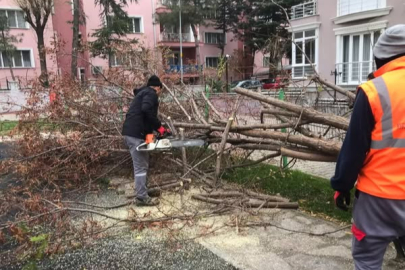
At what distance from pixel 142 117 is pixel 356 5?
686 inches

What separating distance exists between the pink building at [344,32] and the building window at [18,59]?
832 inches

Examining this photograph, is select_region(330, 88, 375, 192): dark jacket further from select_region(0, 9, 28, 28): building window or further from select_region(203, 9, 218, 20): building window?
select_region(203, 9, 218, 20): building window

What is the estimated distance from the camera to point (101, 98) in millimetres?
6457

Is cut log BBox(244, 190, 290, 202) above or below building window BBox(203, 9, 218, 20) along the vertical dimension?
below

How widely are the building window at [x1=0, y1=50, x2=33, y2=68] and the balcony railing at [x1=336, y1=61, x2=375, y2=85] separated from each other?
75.7 feet

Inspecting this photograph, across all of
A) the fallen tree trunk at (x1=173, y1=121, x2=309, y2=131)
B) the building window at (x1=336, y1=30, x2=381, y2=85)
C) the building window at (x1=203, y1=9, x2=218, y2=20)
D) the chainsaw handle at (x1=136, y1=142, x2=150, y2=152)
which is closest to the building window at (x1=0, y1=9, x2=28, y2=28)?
the building window at (x1=203, y1=9, x2=218, y2=20)

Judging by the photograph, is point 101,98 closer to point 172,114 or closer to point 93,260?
point 172,114

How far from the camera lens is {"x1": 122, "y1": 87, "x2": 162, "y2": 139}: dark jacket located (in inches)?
177

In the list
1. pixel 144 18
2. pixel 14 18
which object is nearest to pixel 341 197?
pixel 14 18

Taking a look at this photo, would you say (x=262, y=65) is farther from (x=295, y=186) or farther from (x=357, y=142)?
(x=357, y=142)

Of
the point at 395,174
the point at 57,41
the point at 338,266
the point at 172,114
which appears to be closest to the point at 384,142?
the point at 395,174

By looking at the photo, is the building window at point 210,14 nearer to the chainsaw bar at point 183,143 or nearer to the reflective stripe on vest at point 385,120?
the chainsaw bar at point 183,143

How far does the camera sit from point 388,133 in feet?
5.79

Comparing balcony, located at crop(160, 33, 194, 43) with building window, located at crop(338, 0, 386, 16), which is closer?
building window, located at crop(338, 0, 386, 16)
